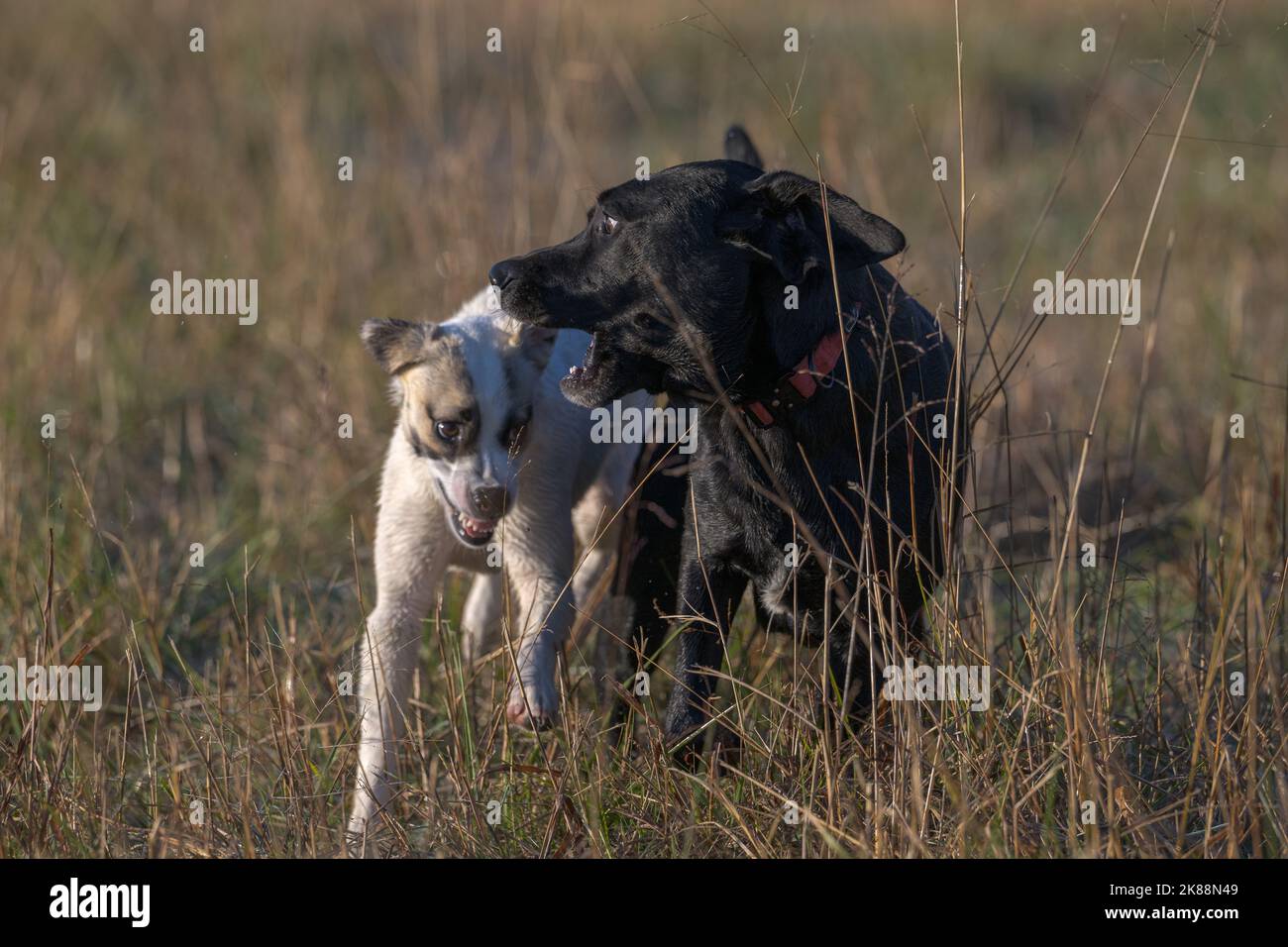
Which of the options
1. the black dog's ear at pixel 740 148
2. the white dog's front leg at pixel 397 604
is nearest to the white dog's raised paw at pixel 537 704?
the white dog's front leg at pixel 397 604

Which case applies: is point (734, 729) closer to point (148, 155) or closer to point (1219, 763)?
point (1219, 763)

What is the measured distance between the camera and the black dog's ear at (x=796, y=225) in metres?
3.12

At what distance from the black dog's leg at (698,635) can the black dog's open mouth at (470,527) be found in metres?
0.60

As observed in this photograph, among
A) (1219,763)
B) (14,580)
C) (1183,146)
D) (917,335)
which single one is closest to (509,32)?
(1183,146)

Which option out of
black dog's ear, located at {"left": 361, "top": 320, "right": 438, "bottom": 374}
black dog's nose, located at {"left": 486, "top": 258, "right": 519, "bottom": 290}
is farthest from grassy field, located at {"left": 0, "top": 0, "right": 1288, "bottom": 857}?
black dog's nose, located at {"left": 486, "top": 258, "right": 519, "bottom": 290}

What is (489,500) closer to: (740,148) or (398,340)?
(398,340)

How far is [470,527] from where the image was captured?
389 centimetres

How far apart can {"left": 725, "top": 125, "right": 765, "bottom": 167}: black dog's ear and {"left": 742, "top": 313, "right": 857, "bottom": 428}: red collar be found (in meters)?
0.84

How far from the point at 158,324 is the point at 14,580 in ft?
9.20

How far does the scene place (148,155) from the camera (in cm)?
846

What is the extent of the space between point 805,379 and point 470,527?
1105 millimetres

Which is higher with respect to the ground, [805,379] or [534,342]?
[534,342]

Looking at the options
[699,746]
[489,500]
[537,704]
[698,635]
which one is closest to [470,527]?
[489,500]

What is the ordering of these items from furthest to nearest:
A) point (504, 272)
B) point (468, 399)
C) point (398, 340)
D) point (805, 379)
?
point (398, 340) → point (468, 399) → point (504, 272) → point (805, 379)
